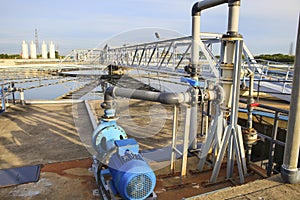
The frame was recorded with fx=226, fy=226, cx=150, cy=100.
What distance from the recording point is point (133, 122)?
22.4ft

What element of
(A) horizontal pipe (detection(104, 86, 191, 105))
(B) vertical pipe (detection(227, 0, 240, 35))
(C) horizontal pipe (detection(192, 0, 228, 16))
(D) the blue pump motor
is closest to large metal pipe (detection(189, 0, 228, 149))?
(C) horizontal pipe (detection(192, 0, 228, 16))

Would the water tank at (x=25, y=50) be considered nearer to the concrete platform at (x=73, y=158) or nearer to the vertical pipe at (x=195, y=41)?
the concrete platform at (x=73, y=158)

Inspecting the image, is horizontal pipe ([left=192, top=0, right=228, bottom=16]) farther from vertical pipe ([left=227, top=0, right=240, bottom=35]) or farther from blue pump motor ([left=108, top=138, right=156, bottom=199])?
blue pump motor ([left=108, top=138, right=156, bottom=199])

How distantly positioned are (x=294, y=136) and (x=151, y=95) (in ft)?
5.50

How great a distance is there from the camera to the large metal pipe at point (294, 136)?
2.29 metres

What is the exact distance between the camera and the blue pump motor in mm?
2494

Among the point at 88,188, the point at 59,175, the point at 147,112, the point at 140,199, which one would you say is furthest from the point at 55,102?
the point at 140,199

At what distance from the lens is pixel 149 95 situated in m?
2.98

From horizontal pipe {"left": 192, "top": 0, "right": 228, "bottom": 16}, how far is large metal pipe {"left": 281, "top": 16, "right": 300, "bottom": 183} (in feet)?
5.15

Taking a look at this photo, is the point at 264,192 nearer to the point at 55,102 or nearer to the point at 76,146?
the point at 76,146

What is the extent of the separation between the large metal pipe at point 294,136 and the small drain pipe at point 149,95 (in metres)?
1.25

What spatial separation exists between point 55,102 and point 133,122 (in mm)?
4586

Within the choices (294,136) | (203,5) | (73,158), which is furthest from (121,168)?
(203,5)

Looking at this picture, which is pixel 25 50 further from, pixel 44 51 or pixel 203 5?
pixel 203 5
